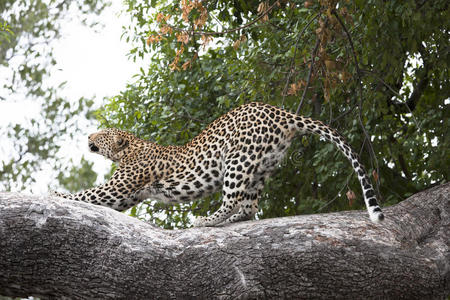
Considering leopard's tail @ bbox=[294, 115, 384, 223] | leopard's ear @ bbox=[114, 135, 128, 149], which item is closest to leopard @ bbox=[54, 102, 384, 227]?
leopard's tail @ bbox=[294, 115, 384, 223]

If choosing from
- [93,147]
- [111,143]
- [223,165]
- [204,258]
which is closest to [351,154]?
[223,165]

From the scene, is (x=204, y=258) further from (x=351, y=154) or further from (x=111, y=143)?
(x=111, y=143)

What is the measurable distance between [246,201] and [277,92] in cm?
270

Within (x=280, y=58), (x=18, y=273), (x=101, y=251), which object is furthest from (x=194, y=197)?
(x=280, y=58)

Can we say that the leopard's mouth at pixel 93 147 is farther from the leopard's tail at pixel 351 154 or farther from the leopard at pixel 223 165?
the leopard's tail at pixel 351 154

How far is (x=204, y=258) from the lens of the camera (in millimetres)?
5707

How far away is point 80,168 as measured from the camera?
21516 millimetres

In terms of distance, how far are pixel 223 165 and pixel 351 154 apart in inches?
55.7

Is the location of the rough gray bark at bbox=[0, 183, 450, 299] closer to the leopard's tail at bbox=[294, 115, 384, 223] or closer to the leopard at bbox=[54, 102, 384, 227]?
the leopard's tail at bbox=[294, 115, 384, 223]

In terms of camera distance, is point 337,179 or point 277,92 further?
point 337,179

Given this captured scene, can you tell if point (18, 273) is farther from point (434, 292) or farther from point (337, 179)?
point (337, 179)

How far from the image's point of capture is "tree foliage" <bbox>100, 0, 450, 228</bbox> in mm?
7863

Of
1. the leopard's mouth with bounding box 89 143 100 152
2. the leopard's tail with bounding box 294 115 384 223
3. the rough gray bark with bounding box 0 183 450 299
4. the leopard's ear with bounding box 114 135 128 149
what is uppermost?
the leopard's mouth with bounding box 89 143 100 152

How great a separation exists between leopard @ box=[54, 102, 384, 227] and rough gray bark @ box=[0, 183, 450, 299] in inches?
26.8
